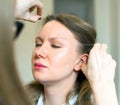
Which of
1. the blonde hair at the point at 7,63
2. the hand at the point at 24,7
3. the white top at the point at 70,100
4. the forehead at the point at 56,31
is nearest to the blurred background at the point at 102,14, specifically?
the forehead at the point at 56,31

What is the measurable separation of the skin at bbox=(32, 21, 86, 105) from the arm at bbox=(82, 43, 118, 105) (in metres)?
0.09

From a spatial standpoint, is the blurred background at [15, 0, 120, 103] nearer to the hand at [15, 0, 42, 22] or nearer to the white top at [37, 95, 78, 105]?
the white top at [37, 95, 78, 105]

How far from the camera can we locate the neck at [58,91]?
3.99 feet

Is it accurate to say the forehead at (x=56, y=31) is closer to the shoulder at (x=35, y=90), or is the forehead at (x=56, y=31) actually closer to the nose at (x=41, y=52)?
the nose at (x=41, y=52)

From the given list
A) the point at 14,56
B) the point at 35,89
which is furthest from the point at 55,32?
the point at 14,56

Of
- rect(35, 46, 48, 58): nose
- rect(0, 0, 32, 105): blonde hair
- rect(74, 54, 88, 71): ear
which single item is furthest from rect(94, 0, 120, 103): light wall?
rect(0, 0, 32, 105): blonde hair

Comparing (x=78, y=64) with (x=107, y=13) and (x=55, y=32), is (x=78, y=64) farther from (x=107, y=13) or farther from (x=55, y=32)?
(x=107, y=13)

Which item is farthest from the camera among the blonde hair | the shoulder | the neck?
the shoulder

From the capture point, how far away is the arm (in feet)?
3.55

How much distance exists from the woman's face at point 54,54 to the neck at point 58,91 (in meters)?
0.03

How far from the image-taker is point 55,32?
4.01 ft

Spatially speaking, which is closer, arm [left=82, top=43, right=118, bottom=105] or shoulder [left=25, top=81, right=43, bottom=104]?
arm [left=82, top=43, right=118, bottom=105]

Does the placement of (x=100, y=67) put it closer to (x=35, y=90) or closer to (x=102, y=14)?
(x=35, y=90)

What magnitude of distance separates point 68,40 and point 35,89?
314 millimetres
